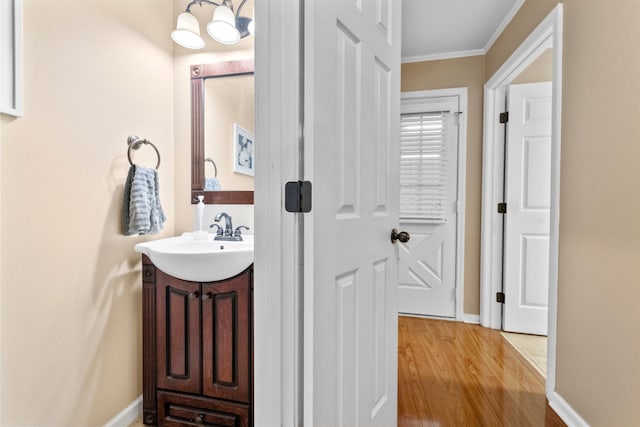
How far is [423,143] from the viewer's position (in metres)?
2.95

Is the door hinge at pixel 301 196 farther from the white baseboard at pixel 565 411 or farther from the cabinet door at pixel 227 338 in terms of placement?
the white baseboard at pixel 565 411

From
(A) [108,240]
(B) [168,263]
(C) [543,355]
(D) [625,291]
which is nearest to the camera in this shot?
(D) [625,291]

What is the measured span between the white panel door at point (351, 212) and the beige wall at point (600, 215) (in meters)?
0.84

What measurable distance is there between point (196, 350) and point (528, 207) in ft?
8.39

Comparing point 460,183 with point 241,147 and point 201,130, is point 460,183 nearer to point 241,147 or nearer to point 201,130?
point 241,147

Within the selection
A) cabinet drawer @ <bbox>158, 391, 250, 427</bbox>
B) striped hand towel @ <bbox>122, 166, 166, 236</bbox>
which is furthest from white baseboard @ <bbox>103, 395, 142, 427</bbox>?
striped hand towel @ <bbox>122, 166, 166, 236</bbox>

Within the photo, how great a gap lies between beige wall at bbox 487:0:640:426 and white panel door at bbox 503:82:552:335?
3.20 feet

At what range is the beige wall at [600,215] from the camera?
1205 mm

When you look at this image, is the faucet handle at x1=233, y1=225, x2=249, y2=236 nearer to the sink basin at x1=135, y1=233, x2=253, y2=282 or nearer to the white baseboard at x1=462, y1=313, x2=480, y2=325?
the sink basin at x1=135, y1=233, x2=253, y2=282

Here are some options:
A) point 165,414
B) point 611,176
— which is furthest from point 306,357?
point 611,176

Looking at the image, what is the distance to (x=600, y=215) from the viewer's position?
136 cm

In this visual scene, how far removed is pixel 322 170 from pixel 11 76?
1.10 m

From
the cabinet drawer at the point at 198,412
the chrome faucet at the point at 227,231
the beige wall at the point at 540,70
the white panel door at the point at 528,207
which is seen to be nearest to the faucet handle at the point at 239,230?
the chrome faucet at the point at 227,231

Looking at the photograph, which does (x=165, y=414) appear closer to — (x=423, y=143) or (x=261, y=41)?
(x=261, y=41)
